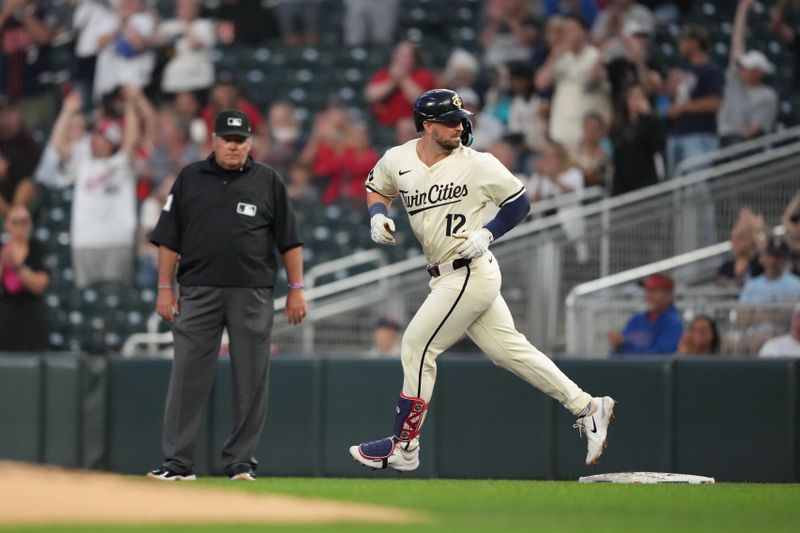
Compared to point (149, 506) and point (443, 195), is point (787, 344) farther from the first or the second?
point (149, 506)

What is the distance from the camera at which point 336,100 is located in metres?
13.9

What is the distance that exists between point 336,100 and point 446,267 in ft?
24.8

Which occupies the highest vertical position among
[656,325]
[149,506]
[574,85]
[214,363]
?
[574,85]

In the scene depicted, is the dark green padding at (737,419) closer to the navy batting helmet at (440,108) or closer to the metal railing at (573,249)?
the metal railing at (573,249)

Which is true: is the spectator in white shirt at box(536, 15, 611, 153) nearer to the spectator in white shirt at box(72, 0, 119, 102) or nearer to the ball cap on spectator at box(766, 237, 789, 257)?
the ball cap on spectator at box(766, 237, 789, 257)

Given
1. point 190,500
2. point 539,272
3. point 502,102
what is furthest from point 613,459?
point 502,102

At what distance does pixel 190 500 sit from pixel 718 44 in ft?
29.5

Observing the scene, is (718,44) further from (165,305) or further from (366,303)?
(165,305)

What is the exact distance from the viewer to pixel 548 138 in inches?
483

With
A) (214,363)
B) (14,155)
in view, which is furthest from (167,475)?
(14,155)

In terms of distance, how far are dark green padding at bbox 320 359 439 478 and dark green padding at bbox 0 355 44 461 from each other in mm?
1845

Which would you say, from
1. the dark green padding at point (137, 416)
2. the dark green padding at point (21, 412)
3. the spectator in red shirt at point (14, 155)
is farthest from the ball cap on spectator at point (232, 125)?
the spectator in red shirt at point (14, 155)

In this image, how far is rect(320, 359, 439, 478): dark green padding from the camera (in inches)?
336

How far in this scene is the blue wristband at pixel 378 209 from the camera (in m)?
6.62
